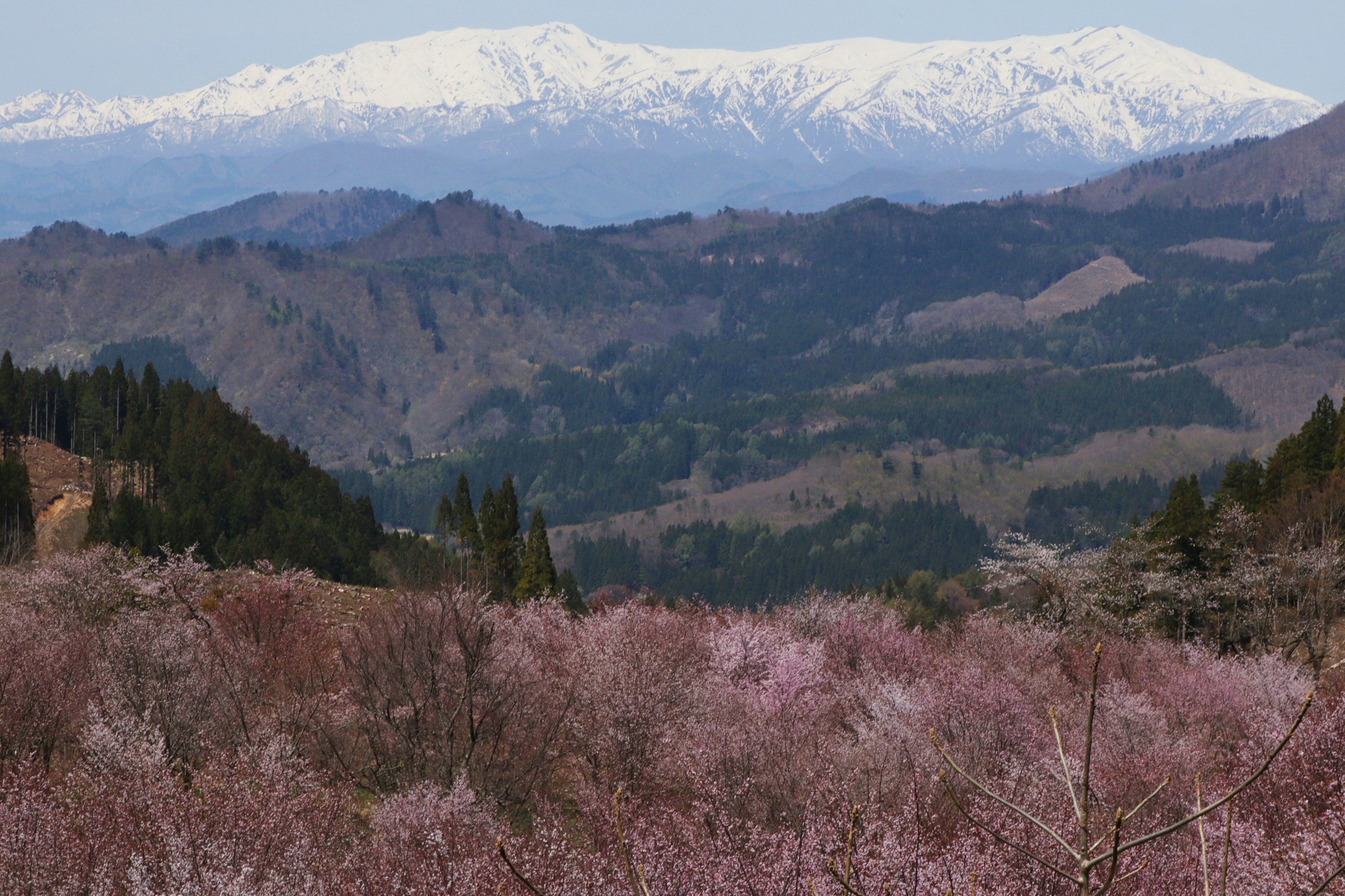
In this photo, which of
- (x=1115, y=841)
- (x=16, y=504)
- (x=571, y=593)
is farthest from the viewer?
(x=571, y=593)

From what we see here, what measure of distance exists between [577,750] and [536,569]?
61369 mm

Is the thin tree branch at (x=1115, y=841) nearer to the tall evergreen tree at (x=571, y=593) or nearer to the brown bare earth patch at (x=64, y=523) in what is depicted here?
the brown bare earth patch at (x=64, y=523)

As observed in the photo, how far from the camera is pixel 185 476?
11781cm

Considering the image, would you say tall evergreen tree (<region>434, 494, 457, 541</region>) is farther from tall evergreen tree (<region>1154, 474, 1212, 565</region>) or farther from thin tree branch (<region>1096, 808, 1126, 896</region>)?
thin tree branch (<region>1096, 808, 1126, 896</region>)

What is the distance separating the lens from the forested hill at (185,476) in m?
97.4

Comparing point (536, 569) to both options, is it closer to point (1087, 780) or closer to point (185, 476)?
point (185, 476)

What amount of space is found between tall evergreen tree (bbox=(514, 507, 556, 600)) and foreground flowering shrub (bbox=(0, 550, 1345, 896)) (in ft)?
124

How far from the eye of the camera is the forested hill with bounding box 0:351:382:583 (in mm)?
97375

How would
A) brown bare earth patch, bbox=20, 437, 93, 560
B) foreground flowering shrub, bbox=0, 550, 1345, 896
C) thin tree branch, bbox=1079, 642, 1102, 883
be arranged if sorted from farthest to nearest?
brown bare earth patch, bbox=20, 437, 93, 560 → foreground flowering shrub, bbox=0, 550, 1345, 896 → thin tree branch, bbox=1079, 642, 1102, 883

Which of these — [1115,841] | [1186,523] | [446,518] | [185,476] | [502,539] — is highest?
[1115,841]

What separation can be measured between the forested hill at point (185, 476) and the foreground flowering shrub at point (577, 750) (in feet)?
116

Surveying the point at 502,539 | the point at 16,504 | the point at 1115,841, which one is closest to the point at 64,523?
the point at 16,504

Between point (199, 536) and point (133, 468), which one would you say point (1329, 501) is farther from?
point (133, 468)

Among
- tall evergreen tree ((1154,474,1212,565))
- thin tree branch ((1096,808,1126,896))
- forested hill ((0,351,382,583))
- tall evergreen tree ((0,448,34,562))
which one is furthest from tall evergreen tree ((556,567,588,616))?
thin tree branch ((1096,808,1126,896))
